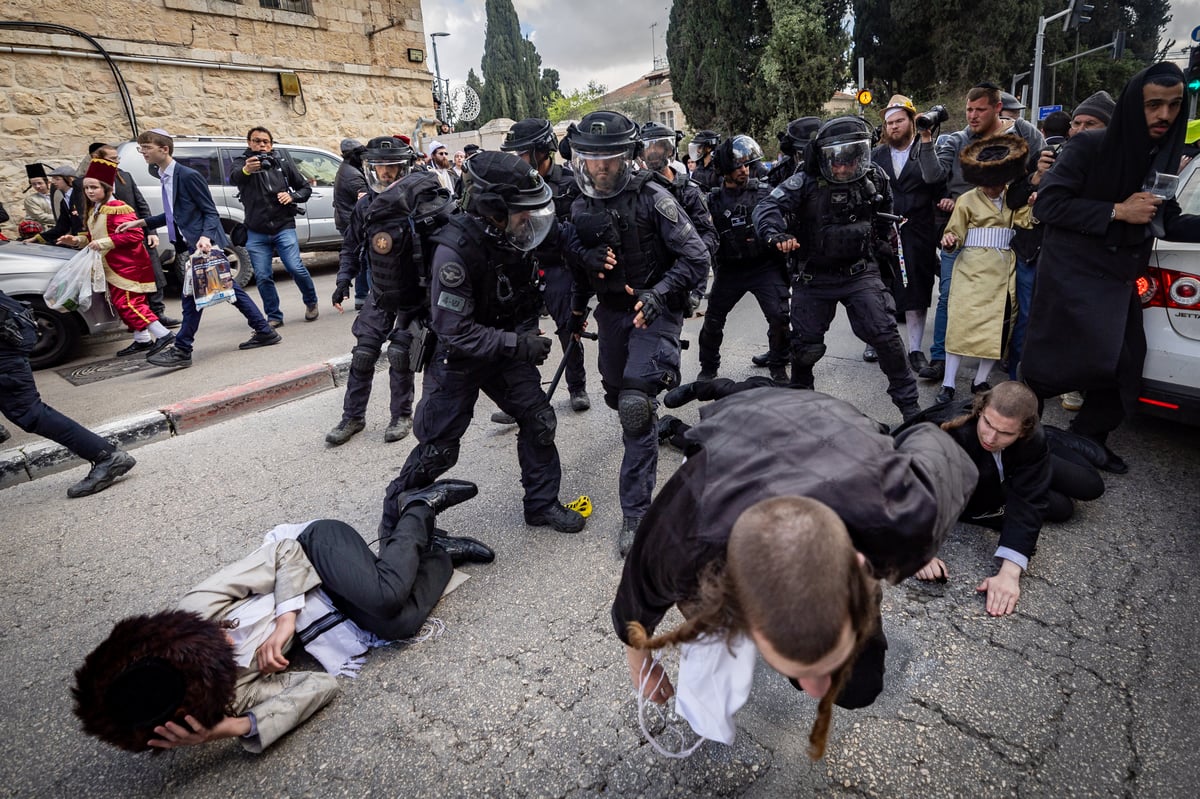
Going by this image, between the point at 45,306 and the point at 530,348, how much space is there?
228 inches

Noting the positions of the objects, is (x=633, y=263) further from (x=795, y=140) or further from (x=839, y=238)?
(x=795, y=140)

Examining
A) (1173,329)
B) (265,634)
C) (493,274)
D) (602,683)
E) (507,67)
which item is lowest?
(602,683)

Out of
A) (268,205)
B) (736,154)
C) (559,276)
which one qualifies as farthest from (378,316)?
(268,205)

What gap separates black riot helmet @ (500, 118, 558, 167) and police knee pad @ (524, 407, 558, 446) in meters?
2.05

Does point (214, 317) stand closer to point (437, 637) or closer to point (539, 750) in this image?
point (437, 637)

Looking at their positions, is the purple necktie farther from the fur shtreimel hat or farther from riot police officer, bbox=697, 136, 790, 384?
the fur shtreimel hat

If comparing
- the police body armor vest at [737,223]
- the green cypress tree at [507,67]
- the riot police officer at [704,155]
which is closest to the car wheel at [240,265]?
the riot police officer at [704,155]

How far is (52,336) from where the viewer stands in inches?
242

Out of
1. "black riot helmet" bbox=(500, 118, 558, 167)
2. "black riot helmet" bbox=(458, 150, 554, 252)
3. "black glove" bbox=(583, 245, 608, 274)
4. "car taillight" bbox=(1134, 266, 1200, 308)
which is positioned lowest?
"car taillight" bbox=(1134, 266, 1200, 308)

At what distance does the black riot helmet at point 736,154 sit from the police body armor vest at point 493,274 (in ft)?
7.37

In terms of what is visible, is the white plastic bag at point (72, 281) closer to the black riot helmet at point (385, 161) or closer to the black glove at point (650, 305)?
the black riot helmet at point (385, 161)

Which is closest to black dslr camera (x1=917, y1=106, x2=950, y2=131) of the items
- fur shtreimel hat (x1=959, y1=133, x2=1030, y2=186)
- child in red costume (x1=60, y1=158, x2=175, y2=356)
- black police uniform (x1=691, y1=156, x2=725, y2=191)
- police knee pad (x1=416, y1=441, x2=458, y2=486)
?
fur shtreimel hat (x1=959, y1=133, x2=1030, y2=186)

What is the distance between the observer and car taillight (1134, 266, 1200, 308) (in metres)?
2.96

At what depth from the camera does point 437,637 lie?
2.53 meters
